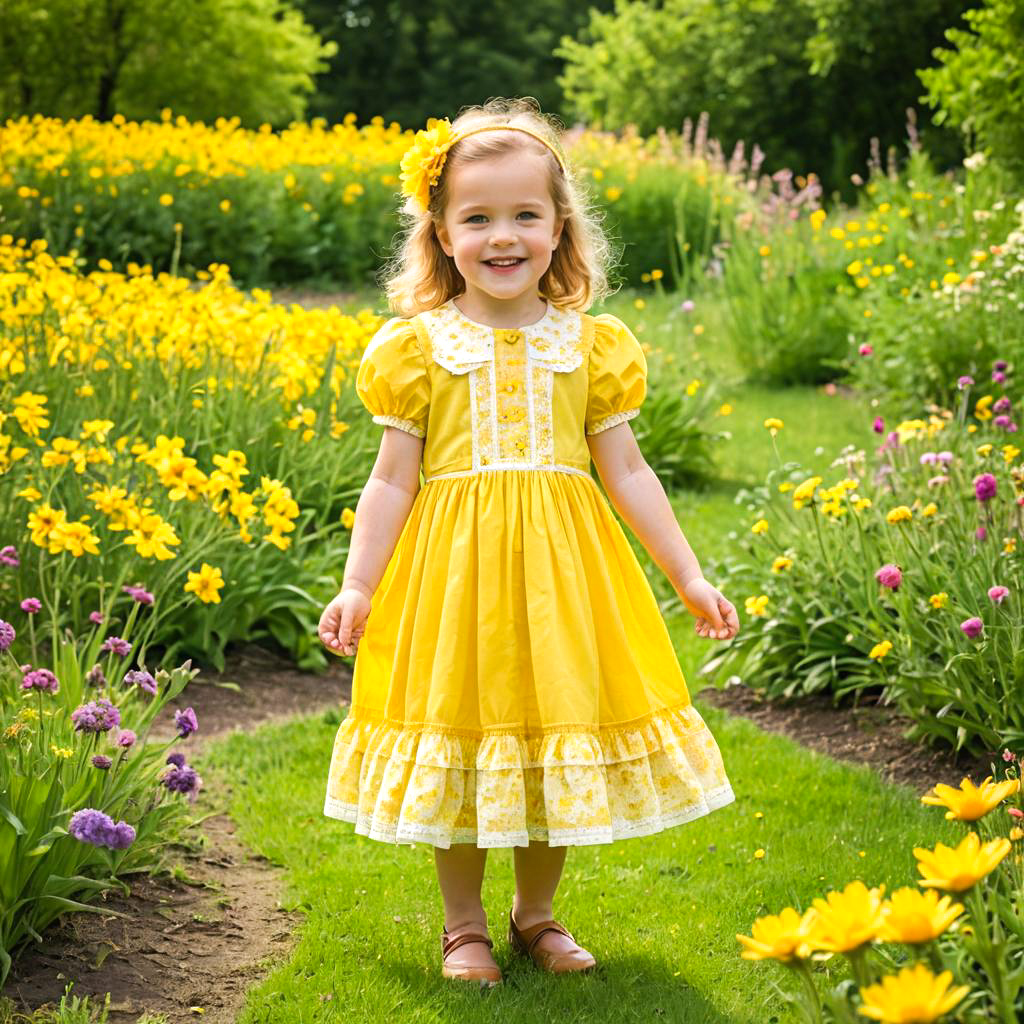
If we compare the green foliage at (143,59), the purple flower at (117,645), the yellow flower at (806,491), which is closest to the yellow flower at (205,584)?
the purple flower at (117,645)

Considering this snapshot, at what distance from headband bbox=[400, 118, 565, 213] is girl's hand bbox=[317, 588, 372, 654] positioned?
77 centimetres

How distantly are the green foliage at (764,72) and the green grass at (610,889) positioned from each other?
1652 centimetres

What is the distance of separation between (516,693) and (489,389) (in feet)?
1.83

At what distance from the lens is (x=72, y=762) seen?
2.59 m

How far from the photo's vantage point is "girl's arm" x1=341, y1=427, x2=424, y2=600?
2.55m

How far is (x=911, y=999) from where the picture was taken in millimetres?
1224

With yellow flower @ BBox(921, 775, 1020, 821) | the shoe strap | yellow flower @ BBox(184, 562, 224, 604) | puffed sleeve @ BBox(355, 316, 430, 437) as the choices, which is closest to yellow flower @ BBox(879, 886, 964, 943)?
yellow flower @ BBox(921, 775, 1020, 821)

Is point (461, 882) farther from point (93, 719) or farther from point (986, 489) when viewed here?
point (986, 489)

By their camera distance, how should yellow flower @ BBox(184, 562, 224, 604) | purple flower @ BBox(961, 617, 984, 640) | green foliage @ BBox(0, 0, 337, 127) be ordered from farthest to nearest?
1. green foliage @ BBox(0, 0, 337, 127)
2. yellow flower @ BBox(184, 562, 224, 604)
3. purple flower @ BBox(961, 617, 984, 640)

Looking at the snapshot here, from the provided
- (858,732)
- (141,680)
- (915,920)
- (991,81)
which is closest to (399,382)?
(141,680)

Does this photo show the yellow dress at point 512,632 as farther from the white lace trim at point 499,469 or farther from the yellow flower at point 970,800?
the yellow flower at point 970,800

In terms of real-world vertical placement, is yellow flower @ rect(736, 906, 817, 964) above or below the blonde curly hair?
below

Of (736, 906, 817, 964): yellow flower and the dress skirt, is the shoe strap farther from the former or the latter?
(736, 906, 817, 964): yellow flower

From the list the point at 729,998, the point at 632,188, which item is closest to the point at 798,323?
the point at 632,188
